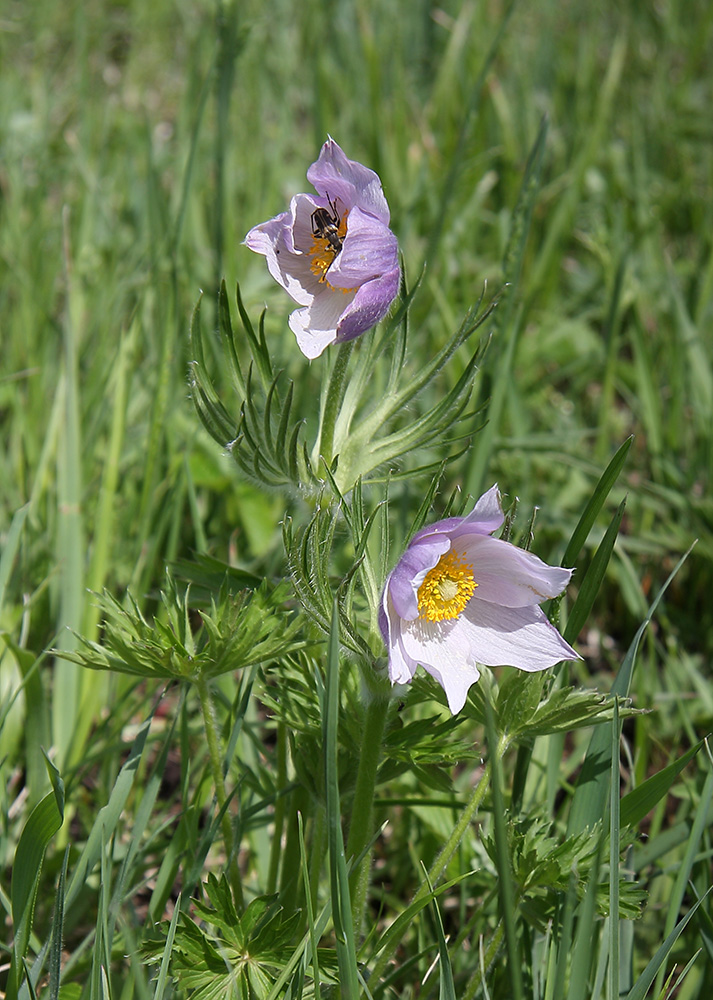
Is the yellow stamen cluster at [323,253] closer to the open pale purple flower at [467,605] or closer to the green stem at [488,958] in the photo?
the open pale purple flower at [467,605]

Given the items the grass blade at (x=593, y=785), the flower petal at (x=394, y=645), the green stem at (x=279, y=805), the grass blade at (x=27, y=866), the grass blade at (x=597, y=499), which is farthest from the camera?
the green stem at (x=279, y=805)

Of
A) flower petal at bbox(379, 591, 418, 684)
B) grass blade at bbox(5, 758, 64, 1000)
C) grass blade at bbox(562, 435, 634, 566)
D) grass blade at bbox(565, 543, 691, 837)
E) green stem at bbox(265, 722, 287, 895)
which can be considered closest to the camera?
flower petal at bbox(379, 591, 418, 684)

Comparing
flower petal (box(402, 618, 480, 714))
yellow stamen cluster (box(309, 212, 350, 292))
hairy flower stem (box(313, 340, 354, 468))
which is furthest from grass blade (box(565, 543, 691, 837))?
yellow stamen cluster (box(309, 212, 350, 292))

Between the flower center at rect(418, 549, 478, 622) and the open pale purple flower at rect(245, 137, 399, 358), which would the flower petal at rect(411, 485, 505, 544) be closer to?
the flower center at rect(418, 549, 478, 622)

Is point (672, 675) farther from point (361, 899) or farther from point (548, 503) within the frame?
point (361, 899)

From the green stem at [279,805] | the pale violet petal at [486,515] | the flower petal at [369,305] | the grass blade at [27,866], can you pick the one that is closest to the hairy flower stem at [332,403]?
the flower petal at [369,305]

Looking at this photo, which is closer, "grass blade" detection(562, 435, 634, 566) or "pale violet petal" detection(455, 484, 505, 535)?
"pale violet petal" detection(455, 484, 505, 535)

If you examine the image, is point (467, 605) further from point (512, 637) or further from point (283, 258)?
point (283, 258)

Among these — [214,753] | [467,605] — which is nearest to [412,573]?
[467,605]
